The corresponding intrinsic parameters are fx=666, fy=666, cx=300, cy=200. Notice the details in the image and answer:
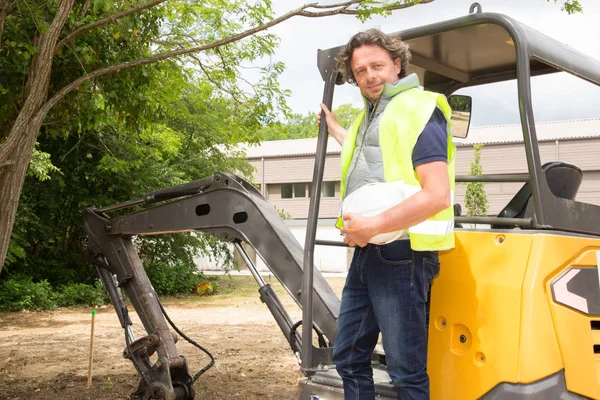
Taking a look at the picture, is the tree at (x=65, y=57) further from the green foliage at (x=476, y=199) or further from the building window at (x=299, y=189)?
the building window at (x=299, y=189)

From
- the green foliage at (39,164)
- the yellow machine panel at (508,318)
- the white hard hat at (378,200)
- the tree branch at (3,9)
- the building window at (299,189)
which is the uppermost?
the tree branch at (3,9)

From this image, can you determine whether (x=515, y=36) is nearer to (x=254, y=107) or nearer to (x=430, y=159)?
(x=430, y=159)

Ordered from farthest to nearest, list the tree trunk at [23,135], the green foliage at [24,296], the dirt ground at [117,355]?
1. the green foliage at [24,296]
2. the dirt ground at [117,355]
3. the tree trunk at [23,135]

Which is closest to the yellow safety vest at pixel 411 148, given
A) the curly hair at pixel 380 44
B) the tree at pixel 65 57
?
the curly hair at pixel 380 44

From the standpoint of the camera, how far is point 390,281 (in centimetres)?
279

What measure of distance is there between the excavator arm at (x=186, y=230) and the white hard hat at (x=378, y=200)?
1.33 m

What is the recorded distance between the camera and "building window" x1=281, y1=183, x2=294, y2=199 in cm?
4112

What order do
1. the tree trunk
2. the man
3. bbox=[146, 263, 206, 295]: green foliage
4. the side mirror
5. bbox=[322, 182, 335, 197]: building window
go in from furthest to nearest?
bbox=[322, 182, 335, 197]: building window < bbox=[146, 263, 206, 295]: green foliage < the tree trunk < the side mirror < the man

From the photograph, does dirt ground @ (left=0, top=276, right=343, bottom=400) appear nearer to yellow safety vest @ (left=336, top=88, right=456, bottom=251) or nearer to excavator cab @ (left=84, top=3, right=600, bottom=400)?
excavator cab @ (left=84, top=3, right=600, bottom=400)

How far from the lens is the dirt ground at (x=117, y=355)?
24.9 feet

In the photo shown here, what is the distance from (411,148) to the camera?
8.82 ft

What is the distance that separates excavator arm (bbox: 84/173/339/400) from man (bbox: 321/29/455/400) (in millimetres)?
1007

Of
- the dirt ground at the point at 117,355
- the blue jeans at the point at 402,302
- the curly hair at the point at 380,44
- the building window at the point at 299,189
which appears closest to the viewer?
the blue jeans at the point at 402,302

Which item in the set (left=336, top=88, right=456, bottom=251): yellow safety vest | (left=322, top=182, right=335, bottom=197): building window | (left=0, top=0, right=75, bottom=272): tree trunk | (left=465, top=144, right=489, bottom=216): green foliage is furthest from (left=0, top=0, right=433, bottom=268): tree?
(left=322, top=182, right=335, bottom=197): building window
